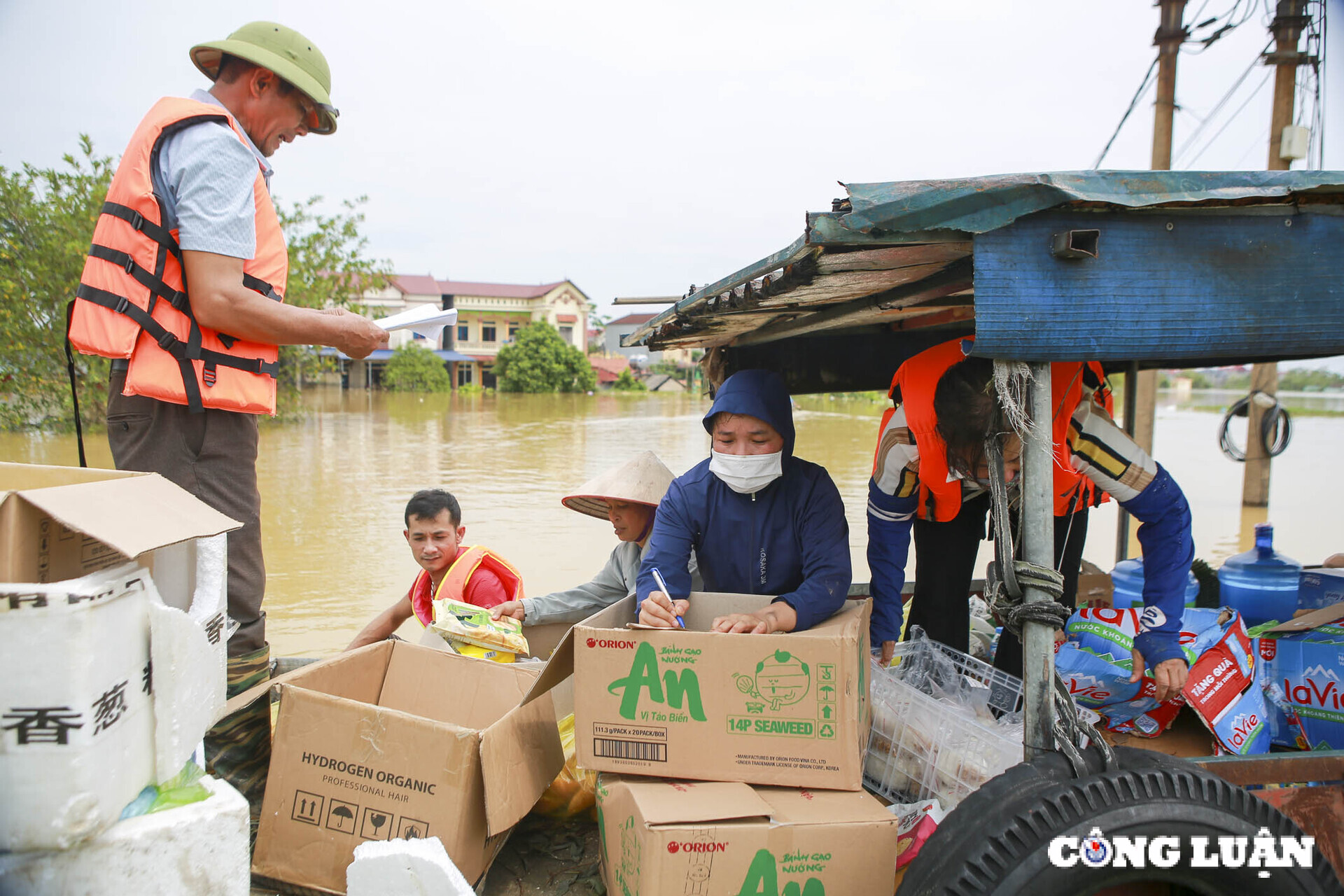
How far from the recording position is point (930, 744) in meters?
2.16

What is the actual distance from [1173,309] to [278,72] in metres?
2.41

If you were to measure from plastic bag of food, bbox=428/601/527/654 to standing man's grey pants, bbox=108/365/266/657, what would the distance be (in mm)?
551

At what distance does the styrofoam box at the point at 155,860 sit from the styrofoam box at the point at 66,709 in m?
0.03

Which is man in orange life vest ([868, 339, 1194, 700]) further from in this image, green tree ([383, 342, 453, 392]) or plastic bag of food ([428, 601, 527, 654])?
green tree ([383, 342, 453, 392])

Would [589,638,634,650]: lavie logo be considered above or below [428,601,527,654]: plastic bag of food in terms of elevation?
above

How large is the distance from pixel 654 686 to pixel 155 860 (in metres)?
1.06

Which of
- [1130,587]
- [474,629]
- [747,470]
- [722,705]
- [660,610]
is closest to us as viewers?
[722,705]

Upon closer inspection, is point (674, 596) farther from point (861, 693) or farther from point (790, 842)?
point (790, 842)

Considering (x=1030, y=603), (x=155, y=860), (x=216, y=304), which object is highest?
(x=216, y=304)

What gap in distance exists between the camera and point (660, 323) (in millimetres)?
2988

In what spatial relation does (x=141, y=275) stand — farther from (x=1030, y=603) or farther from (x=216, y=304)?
(x=1030, y=603)


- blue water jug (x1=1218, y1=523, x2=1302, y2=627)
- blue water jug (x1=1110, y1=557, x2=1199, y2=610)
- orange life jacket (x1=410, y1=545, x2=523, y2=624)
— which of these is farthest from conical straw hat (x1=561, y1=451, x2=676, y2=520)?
blue water jug (x1=1218, y1=523, x2=1302, y2=627)

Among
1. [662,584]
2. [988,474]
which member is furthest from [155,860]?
[988,474]

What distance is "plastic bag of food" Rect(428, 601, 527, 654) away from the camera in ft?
8.75
